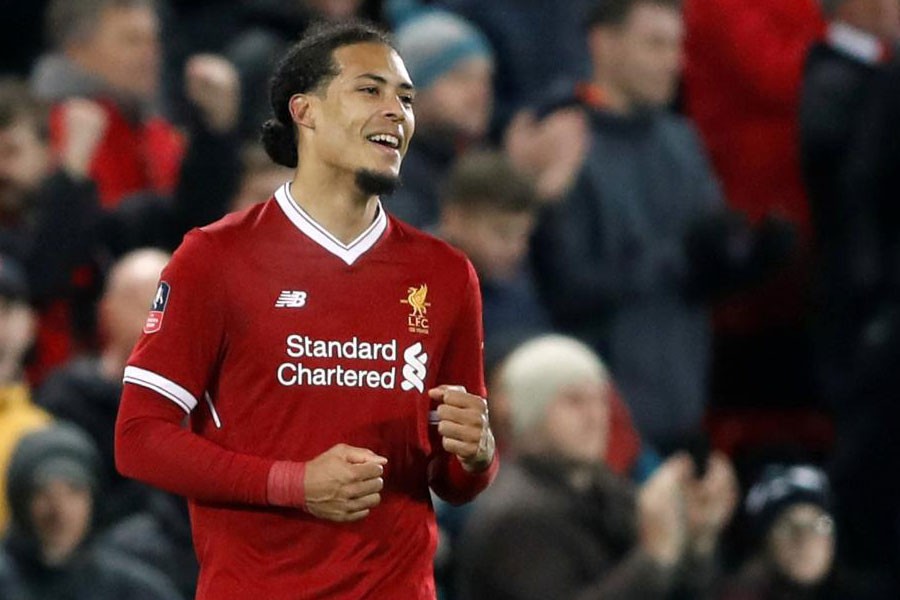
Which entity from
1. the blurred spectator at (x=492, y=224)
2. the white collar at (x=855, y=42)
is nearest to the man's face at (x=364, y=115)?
the blurred spectator at (x=492, y=224)

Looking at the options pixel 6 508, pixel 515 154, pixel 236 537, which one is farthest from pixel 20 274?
pixel 236 537

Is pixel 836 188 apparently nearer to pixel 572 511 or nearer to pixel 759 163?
pixel 759 163

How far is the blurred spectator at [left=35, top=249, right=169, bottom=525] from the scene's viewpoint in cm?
642

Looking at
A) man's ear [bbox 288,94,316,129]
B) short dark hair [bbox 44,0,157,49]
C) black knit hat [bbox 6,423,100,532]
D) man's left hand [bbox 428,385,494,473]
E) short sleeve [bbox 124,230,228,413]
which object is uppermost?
short dark hair [bbox 44,0,157,49]

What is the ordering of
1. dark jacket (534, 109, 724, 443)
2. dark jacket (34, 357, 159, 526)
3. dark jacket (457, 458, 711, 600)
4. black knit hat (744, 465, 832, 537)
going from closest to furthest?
1. dark jacket (457, 458, 711, 600)
2. dark jacket (34, 357, 159, 526)
3. black knit hat (744, 465, 832, 537)
4. dark jacket (534, 109, 724, 443)

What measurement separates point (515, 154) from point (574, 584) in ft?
7.50

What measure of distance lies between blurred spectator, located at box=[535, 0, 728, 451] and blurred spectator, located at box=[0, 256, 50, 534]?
5.92 feet

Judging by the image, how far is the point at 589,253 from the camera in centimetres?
733

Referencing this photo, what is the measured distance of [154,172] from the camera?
7.47m

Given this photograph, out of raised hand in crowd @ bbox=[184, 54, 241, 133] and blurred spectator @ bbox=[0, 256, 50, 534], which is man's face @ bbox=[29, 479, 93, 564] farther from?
raised hand in crowd @ bbox=[184, 54, 241, 133]

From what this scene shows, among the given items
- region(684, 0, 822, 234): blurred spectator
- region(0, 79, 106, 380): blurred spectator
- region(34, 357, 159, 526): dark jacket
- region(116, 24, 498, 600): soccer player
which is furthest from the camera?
region(684, 0, 822, 234): blurred spectator

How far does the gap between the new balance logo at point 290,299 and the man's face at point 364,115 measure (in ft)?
0.80

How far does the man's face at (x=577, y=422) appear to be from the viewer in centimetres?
604

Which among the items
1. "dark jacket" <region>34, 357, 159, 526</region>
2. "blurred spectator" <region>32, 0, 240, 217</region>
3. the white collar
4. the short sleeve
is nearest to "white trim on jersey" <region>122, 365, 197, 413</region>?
the short sleeve
